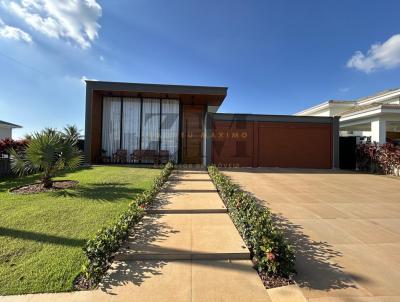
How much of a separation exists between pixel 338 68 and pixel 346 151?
582 cm

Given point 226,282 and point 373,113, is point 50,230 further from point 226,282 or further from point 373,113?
point 373,113

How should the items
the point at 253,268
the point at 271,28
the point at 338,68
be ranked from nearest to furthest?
the point at 253,268 → the point at 271,28 → the point at 338,68

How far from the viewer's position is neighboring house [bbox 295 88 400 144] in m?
13.1

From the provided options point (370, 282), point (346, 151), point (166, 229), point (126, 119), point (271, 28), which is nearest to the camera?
point (370, 282)

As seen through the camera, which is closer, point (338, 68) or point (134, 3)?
point (134, 3)

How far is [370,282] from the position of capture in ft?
8.89

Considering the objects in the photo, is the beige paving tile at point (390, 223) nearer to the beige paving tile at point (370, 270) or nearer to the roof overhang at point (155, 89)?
the beige paving tile at point (370, 270)

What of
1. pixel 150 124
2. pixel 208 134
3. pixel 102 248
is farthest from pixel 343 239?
pixel 150 124

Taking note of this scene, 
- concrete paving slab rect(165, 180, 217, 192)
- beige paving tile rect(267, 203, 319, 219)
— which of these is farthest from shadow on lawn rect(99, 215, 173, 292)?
concrete paving slab rect(165, 180, 217, 192)

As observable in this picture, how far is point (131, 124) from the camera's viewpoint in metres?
13.4

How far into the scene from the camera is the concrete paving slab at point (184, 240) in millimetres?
3238

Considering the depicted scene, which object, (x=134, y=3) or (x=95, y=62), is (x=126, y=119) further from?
(x=134, y=3)

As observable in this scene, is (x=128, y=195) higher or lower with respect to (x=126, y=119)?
lower

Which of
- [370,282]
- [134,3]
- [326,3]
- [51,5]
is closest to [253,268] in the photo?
[370,282]
